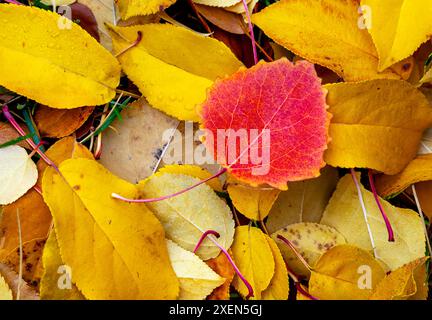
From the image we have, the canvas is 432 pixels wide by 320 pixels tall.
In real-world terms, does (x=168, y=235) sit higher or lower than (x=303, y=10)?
lower

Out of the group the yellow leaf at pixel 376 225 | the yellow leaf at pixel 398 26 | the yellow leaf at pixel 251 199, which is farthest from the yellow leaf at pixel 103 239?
the yellow leaf at pixel 398 26

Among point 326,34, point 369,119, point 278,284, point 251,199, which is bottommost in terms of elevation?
point 278,284

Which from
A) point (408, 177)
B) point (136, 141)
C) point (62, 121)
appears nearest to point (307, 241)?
point (408, 177)

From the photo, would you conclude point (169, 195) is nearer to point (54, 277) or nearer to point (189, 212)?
point (189, 212)

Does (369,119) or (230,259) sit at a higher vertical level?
(369,119)
